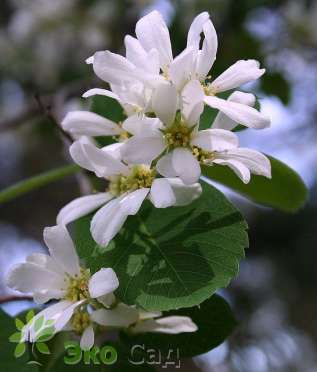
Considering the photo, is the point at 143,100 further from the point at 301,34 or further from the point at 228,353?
the point at 301,34

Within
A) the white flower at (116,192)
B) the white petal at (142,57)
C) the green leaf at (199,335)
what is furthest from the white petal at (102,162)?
the green leaf at (199,335)

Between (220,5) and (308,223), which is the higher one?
(220,5)

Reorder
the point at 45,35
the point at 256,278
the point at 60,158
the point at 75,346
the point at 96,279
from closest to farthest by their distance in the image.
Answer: the point at 96,279
the point at 75,346
the point at 45,35
the point at 60,158
the point at 256,278

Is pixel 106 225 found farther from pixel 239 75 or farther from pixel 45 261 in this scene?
pixel 239 75

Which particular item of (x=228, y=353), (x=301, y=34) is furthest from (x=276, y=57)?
(x=228, y=353)

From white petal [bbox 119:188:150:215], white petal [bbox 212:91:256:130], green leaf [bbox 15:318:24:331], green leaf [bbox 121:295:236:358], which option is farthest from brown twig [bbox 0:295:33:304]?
white petal [bbox 212:91:256:130]

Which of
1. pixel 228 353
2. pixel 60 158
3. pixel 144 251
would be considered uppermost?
pixel 144 251

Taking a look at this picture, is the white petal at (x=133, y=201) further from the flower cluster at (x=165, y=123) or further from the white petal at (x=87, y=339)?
the white petal at (x=87, y=339)

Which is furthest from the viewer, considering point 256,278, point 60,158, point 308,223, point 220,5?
point 308,223

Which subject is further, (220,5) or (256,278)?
(256,278)
